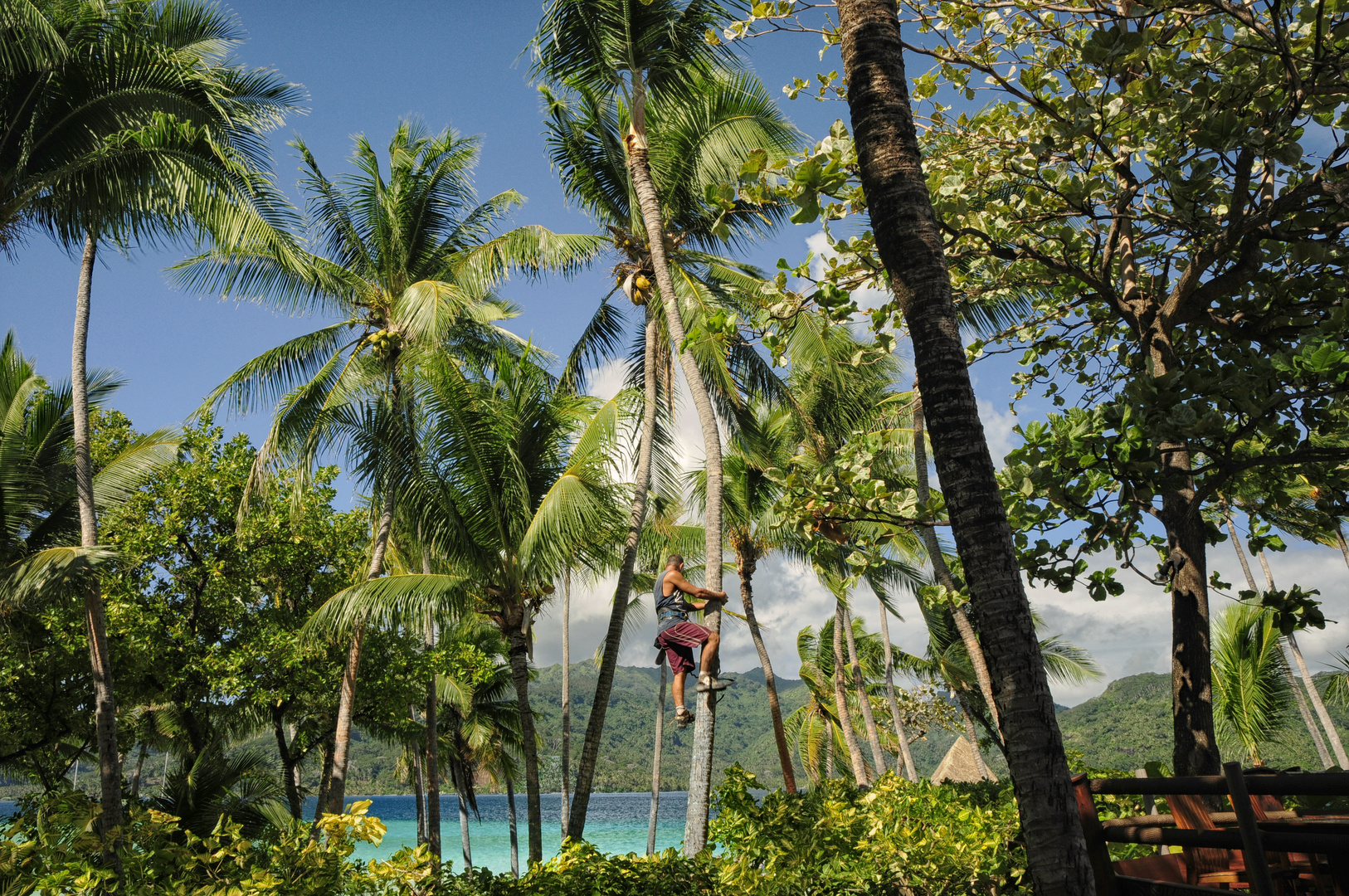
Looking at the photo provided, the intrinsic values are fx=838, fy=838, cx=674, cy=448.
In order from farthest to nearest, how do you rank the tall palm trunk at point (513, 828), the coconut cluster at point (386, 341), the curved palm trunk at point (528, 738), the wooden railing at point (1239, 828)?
the tall palm trunk at point (513, 828) → the coconut cluster at point (386, 341) → the curved palm trunk at point (528, 738) → the wooden railing at point (1239, 828)

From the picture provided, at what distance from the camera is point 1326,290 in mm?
5070

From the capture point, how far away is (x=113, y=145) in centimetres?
984

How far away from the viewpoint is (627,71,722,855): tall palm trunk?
834cm

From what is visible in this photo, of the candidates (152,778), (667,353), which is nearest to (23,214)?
(667,353)

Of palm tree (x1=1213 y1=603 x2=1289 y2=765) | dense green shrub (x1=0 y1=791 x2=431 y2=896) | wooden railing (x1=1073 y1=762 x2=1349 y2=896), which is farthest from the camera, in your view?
palm tree (x1=1213 y1=603 x2=1289 y2=765)

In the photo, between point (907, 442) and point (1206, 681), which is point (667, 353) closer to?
point (907, 442)

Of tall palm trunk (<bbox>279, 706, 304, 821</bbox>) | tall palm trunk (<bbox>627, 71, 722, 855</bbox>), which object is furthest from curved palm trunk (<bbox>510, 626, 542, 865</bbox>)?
tall palm trunk (<bbox>279, 706, 304, 821</bbox>)

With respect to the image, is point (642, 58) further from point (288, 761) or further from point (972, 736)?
point (972, 736)

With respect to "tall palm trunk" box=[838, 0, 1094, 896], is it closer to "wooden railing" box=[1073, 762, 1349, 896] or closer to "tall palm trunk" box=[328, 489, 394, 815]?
"wooden railing" box=[1073, 762, 1349, 896]

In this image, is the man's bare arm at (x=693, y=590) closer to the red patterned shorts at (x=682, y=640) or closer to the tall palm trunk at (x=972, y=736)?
the red patterned shorts at (x=682, y=640)

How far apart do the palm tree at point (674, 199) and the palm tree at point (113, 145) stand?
178 inches

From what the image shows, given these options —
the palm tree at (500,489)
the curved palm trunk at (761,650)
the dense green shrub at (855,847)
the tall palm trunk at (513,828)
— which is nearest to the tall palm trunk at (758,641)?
the curved palm trunk at (761,650)

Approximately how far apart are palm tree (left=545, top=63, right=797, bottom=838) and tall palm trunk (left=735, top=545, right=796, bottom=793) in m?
8.59

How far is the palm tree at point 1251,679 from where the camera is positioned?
726 inches
